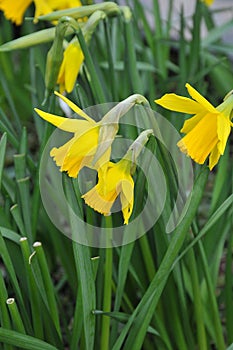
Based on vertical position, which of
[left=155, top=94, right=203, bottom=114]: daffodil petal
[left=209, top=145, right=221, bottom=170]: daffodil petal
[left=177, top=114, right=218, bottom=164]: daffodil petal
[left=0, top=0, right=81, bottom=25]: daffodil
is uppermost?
[left=0, top=0, right=81, bottom=25]: daffodil

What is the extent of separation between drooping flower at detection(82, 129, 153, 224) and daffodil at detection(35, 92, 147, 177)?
0.08 feet

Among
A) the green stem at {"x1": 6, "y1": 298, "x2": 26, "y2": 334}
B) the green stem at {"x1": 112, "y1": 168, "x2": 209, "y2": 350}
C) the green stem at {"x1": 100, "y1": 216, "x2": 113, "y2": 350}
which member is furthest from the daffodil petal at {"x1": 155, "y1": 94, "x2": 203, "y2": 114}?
the green stem at {"x1": 6, "y1": 298, "x2": 26, "y2": 334}

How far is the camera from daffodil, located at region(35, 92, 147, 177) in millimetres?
896

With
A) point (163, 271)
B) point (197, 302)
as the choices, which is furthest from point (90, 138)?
point (197, 302)

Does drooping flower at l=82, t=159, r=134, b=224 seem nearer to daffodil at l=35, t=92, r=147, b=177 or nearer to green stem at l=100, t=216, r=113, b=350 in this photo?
daffodil at l=35, t=92, r=147, b=177

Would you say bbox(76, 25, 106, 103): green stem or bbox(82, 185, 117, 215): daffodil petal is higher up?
bbox(76, 25, 106, 103): green stem

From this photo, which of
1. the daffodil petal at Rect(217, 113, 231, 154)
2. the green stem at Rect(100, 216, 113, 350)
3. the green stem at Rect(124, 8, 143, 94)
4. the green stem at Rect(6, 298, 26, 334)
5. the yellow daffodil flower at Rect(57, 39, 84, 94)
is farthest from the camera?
the green stem at Rect(124, 8, 143, 94)

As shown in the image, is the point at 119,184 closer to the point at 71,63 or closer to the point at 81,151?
the point at 81,151

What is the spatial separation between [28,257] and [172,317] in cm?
34

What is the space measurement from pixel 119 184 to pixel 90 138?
0.23 feet

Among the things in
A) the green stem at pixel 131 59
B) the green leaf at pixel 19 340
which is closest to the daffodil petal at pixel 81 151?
the green leaf at pixel 19 340

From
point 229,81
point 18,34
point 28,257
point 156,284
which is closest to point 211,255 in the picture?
point 156,284

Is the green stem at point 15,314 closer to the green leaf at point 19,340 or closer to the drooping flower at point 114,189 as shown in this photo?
the green leaf at point 19,340

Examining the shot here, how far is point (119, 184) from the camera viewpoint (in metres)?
0.92
